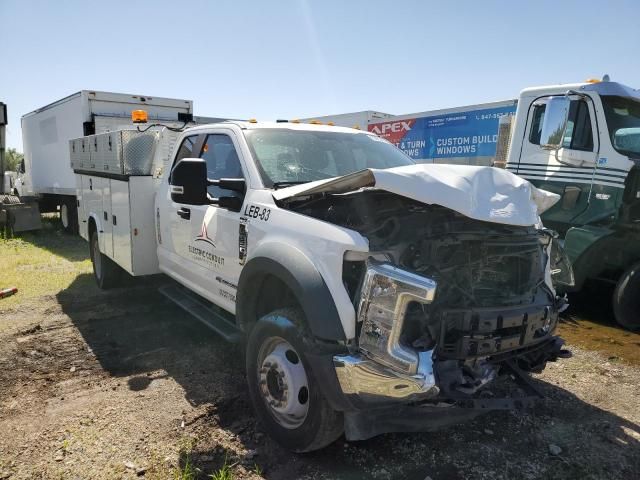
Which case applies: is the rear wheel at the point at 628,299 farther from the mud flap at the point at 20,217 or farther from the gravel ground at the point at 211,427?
the mud flap at the point at 20,217

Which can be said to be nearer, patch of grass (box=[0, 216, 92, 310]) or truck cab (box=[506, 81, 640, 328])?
truck cab (box=[506, 81, 640, 328])

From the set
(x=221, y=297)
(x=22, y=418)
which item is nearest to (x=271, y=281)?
(x=221, y=297)

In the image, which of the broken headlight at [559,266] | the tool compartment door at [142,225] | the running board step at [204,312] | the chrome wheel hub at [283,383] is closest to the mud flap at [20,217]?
the tool compartment door at [142,225]

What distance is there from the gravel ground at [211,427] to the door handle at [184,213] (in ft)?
4.18

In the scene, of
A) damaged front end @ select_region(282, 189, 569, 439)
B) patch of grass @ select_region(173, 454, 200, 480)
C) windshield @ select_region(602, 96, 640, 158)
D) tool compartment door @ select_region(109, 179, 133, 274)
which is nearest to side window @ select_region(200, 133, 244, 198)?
damaged front end @ select_region(282, 189, 569, 439)

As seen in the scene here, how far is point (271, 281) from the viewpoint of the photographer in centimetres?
318

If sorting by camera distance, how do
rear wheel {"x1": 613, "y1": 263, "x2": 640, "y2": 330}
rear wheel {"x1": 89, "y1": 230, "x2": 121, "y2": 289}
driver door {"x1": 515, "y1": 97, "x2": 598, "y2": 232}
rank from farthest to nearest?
rear wheel {"x1": 89, "y1": 230, "x2": 121, "y2": 289} < driver door {"x1": 515, "y1": 97, "x2": 598, "y2": 232} < rear wheel {"x1": 613, "y1": 263, "x2": 640, "y2": 330}

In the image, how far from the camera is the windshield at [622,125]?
5.54 m

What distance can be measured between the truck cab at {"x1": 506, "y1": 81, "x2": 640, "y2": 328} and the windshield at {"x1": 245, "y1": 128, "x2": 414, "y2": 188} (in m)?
2.49

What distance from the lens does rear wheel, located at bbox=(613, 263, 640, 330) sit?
5.10 meters

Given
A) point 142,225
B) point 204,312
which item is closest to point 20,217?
point 142,225

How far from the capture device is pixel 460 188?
7.98ft

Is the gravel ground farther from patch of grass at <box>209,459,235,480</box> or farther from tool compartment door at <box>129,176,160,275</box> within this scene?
tool compartment door at <box>129,176,160,275</box>

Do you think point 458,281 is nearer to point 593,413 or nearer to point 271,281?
point 271,281
